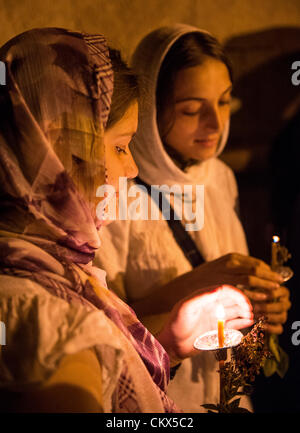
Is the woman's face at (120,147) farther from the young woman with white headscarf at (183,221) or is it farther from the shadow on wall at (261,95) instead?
the shadow on wall at (261,95)

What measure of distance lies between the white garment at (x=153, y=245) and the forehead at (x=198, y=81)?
6 centimetres

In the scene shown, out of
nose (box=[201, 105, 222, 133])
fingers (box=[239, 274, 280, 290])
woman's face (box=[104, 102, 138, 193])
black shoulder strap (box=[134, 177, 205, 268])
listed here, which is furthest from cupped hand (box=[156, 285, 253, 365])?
nose (box=[201, 105, 222, 133])

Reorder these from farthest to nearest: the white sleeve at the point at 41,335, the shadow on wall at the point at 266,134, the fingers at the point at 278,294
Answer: the shadow on wall at the point at 266,134
the fingers at the point at 278,294
the white sleeve at the point at 41,335

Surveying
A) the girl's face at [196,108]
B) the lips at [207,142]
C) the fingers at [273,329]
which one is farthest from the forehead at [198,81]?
the fingers at [273,329]

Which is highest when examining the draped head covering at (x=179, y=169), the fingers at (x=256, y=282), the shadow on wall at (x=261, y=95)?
the shadow on wall at (x=261, y=95)

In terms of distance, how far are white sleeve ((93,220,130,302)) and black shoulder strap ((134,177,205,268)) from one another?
0.12 metres

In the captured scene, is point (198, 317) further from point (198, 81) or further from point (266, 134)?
point (266, 134)

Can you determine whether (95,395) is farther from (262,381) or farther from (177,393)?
(262,381)

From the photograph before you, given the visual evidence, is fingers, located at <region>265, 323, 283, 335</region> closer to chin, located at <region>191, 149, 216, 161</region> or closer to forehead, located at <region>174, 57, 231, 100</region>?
chin, located at <region>191, 149, 216, 161</region>

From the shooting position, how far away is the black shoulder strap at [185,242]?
1.00 meters

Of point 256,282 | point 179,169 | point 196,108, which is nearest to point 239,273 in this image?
point 256,282

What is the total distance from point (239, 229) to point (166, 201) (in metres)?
0.29

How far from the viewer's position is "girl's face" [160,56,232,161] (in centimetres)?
98
